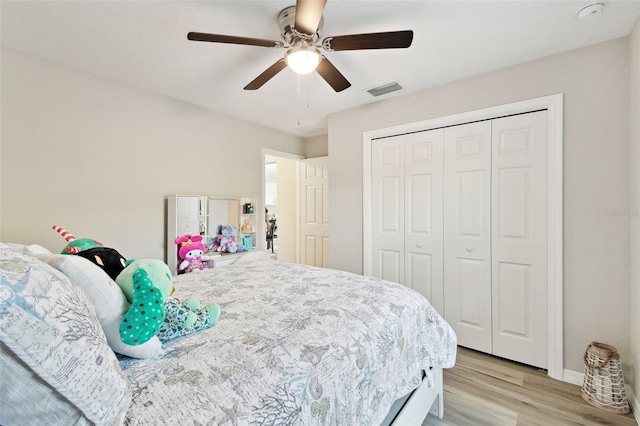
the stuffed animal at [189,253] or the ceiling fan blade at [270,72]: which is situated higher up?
the ceiling fan blade at [270,72]

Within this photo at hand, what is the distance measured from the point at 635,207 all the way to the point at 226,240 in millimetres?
3571

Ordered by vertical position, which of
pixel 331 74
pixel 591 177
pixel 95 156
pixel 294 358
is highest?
pixel 331 74

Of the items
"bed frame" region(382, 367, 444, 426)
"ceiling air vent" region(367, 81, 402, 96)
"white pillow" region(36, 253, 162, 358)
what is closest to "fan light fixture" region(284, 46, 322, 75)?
"ceiling air vent" region(367, 81, 402, 96)

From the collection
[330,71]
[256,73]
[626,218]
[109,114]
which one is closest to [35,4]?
[109,114]

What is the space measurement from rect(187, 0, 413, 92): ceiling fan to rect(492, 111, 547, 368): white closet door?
1.47m

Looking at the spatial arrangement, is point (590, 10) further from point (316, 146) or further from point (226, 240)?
point (226, 240)

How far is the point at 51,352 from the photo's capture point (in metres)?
0.59

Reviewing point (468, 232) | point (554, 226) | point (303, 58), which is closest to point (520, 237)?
point (554, 226)

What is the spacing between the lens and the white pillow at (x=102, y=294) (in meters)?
0.87

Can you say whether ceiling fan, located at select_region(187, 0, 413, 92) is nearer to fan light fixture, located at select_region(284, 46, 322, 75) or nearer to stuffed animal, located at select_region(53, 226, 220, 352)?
fan light fixture, located at select_region(284, 46, 322, 75)

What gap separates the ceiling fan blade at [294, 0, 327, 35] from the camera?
1.29 m

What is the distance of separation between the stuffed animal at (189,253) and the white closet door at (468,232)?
2488mm

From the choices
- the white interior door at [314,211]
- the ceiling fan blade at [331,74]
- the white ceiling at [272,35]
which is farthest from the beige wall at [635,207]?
the white interior door at [314,211]

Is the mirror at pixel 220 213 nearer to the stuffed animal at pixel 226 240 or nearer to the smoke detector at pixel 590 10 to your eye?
the stuffed animal at pixel 226 240
